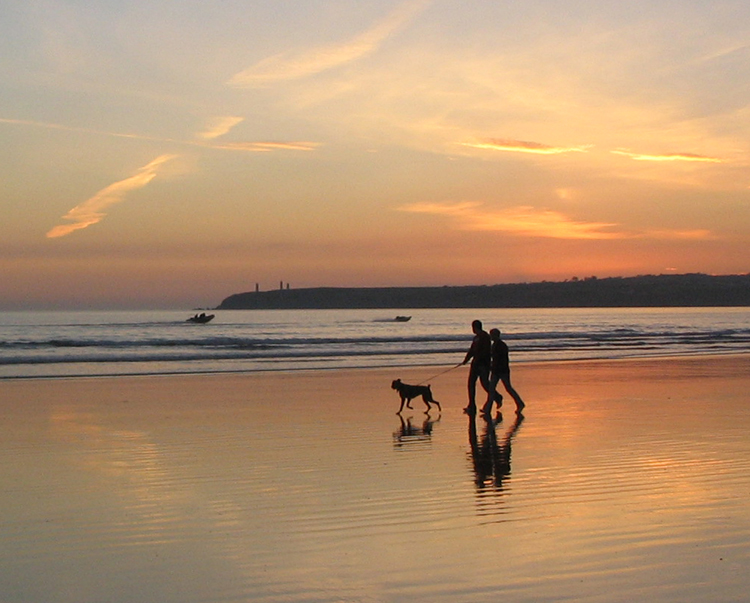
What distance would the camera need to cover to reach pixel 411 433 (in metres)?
11.4

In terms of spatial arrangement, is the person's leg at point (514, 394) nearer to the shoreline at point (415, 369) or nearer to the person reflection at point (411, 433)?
the person reflection at point (411, 433)

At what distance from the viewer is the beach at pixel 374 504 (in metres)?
5.08

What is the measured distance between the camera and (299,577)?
5.13 m

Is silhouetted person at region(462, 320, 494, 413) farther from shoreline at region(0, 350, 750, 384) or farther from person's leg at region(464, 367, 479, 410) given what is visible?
shoreline at region(0, 350, 750, 384)

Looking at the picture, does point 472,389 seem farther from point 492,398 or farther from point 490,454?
point 490,454

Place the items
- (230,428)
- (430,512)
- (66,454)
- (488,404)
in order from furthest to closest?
(488,404) < (230,428) < (66,454) < (430,512)

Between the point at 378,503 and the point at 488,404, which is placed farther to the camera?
the point at 488,404

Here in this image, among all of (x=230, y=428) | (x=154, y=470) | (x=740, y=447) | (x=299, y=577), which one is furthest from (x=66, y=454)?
(x=740, y=447)

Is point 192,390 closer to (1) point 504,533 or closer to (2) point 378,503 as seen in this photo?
(2) point 378,503

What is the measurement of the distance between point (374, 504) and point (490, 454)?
2.86 metres

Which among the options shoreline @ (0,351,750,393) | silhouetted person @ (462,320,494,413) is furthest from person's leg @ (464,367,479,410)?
shoreline @ (0,351,750,393)

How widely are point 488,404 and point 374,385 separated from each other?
5819 millimetres

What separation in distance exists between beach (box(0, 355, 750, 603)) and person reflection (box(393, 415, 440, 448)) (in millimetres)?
86

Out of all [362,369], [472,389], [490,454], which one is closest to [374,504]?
[490,454]
